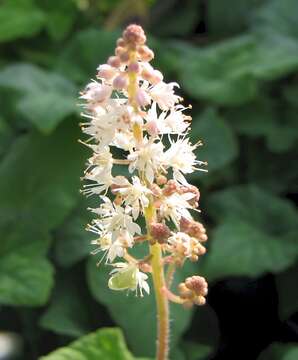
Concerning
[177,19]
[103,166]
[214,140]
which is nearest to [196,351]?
[214,140]

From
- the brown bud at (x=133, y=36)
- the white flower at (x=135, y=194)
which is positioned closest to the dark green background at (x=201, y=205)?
the white flower at (x=135, y=194)

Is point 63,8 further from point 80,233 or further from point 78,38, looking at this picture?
point 80,233

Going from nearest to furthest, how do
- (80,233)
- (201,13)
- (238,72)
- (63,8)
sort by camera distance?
(80,233)
(238,72)
(63,8)
(201,13)

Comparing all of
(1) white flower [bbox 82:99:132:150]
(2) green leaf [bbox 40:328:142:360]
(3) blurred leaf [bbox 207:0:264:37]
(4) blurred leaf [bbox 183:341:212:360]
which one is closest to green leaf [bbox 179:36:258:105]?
(3) blurred leaf [bbox 207:0:264:37]

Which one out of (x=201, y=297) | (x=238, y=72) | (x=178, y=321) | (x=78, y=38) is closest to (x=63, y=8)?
(x=78, y=38)

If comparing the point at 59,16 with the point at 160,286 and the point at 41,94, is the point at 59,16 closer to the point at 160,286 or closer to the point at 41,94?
the point at 41,94

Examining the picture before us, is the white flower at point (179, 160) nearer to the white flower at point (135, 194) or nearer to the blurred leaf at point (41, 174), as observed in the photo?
the white flower at point (135, 194)

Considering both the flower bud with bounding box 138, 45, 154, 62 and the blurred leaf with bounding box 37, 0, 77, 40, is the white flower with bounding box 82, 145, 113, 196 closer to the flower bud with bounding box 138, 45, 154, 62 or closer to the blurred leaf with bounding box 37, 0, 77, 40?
the flower bud with bounding box 138, 45, 154, 62
